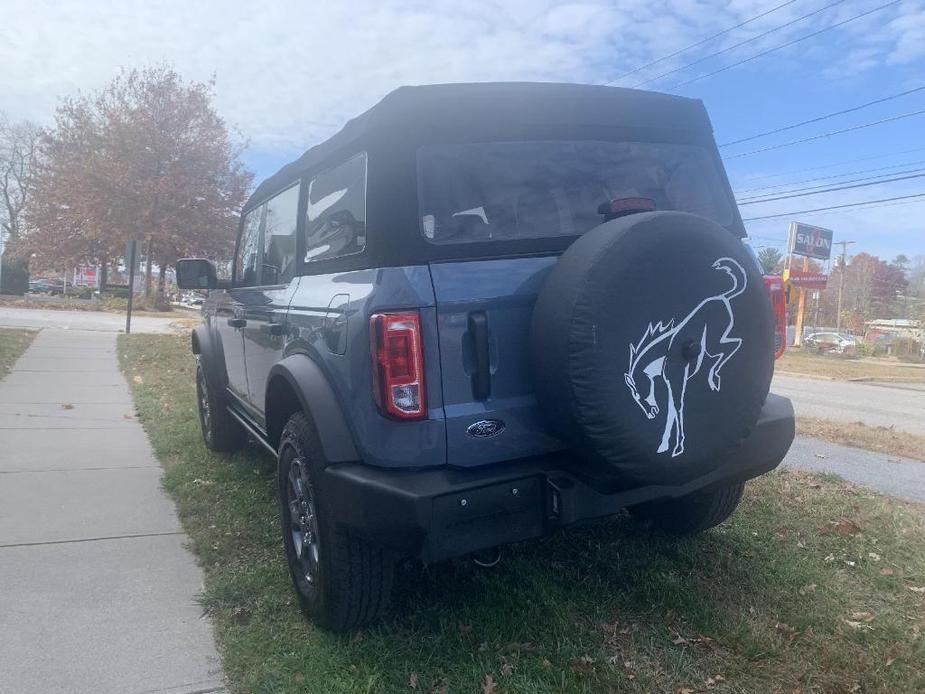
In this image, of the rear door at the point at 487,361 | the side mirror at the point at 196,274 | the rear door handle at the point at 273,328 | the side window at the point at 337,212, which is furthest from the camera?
the side mirror at the point at 196,274

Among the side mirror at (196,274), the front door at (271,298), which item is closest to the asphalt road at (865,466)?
the front door at (271,298)

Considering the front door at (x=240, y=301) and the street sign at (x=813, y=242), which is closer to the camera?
the front door at (x=240, y=301)

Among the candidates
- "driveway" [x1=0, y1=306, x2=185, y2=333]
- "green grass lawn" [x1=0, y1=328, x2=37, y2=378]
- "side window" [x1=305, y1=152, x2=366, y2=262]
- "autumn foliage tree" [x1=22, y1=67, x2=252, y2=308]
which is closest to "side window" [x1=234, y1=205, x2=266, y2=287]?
"side window" [x1=305, y1=152, x2=366, y2=262]

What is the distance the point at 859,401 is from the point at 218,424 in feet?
35.1

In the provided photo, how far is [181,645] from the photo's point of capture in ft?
9.85

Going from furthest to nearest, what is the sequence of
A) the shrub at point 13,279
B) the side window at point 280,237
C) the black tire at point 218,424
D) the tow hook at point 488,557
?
the shrub at point 13,279 < the black tire at point 218,424 < the side window at point 280,237 < the tow hook at point 488,557

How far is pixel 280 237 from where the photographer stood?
423 centimetres

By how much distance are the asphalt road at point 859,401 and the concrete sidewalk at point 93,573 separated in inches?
313

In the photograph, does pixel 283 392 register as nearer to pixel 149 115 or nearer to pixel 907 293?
pixel 149 115

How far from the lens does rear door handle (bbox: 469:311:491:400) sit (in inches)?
103

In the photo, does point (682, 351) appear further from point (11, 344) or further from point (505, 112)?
point (11, 344)

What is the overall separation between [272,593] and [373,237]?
1.71 metres

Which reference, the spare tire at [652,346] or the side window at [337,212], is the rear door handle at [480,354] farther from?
the side window at [337,212]

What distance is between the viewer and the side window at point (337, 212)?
298 cm
